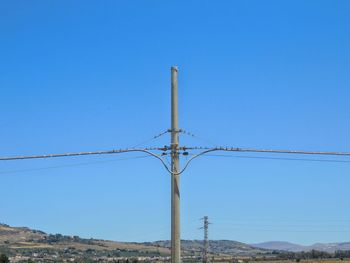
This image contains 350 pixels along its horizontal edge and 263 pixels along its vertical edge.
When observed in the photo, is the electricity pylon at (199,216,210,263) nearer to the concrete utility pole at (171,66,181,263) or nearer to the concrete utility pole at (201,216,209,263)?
the concrete utility pole at (201,216,209,263)

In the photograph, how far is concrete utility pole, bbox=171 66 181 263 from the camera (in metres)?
24.5

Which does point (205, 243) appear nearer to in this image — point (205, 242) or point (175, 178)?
point (205, 242)

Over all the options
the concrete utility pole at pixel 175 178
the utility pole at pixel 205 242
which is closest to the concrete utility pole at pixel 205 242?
the utility pole at pixel 205 242

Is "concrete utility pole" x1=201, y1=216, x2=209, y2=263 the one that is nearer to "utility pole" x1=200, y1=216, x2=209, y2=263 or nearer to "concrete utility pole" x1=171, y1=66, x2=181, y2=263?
"utility pole" x1=200, y1=216, x2=209, y2=263

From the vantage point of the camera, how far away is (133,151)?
26281mm

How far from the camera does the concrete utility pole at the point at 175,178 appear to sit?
24.5 metres

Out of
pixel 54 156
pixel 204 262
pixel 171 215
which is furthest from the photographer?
pixel 204 262

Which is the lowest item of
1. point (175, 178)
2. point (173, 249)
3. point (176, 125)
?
point (173, 249)

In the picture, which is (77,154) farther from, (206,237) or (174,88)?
(206,237)

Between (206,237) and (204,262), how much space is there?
15.5ft

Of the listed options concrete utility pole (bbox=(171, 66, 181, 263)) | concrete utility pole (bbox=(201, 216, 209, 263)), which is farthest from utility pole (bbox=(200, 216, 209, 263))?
concrete utility pole (bbox=(171, 66, 181, 263))

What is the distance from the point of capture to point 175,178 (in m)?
25.2

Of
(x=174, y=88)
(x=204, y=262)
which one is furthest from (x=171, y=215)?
(x=204, y=262)

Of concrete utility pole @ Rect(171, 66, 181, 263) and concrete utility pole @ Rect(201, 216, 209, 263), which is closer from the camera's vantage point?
concrete utility pole @ Rect(171, 66, 181, 263)
